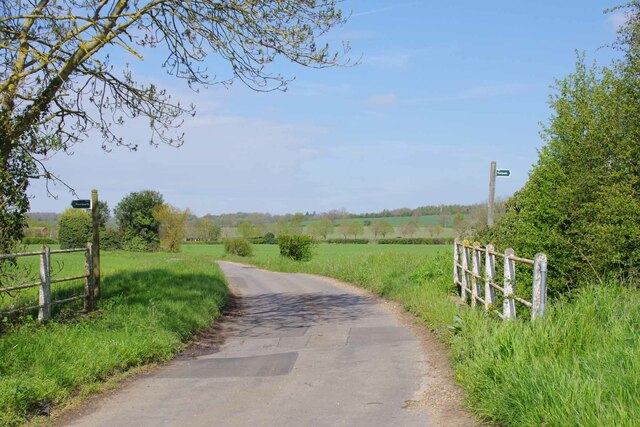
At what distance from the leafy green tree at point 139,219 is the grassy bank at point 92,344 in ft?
178

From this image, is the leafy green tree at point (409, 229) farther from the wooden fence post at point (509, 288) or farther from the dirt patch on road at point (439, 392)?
the wooden fence post at point (509, 288)

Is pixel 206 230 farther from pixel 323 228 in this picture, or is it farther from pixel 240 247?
pixel 240 247

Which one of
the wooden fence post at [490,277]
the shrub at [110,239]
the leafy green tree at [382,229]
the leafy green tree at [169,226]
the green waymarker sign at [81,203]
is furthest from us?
the leafy green tree at [382,229]

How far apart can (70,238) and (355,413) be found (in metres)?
57.5

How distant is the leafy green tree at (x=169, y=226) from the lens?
2635 inches

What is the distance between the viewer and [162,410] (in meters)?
6.67

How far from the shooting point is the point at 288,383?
7750 mm

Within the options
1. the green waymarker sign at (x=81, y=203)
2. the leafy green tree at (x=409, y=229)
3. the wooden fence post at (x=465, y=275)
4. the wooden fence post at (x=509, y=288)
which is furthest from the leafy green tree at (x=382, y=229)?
the wooden fence post at (x=509, y=288)

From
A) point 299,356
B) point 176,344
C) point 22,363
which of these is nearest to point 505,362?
point 299,356

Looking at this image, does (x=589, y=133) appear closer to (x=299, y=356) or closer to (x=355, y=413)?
(x=299, y=356)

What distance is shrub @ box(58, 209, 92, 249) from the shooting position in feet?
191

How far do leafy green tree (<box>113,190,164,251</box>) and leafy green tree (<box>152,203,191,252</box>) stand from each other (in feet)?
3.13

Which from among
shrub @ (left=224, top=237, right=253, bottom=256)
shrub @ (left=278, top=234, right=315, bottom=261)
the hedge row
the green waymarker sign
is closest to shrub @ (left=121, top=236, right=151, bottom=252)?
shrub @ (left=224, top=237, right=253, bottom=256)

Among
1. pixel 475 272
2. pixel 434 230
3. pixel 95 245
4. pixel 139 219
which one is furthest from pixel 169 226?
pixel 475 272
